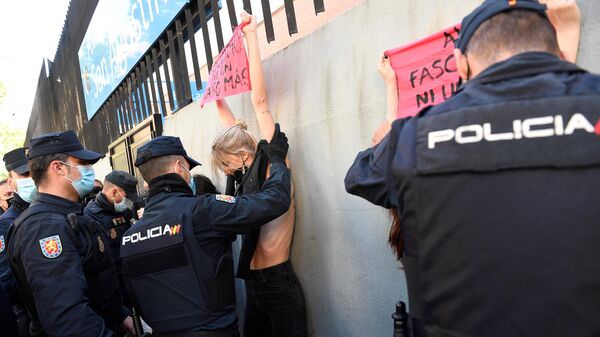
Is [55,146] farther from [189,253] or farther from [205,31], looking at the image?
[205,31]

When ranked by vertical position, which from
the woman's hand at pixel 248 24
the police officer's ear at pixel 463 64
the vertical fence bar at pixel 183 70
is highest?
the vertical fence bar at pixel 183 70

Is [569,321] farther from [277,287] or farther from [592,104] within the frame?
[277,287]

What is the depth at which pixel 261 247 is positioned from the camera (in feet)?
8.38

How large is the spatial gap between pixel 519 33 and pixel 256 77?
1679 millimetres

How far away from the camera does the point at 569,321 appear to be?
3.31 feet

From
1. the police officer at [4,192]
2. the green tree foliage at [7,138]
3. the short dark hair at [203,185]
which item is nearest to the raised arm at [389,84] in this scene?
the short dark hair at [203,185]

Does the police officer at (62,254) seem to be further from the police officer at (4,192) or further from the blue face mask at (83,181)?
the police officer at (4,192)

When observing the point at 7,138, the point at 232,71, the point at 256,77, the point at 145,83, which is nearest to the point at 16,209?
the point at 232,71

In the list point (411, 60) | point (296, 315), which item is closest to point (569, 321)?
point (411, 60)

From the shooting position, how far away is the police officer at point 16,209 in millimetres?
2668

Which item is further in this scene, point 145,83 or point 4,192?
point 145,83

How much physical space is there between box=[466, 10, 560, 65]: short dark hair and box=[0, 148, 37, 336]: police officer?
288 centimetres

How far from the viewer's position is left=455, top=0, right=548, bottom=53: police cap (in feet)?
3.67

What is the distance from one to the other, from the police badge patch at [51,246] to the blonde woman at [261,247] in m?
0.93
